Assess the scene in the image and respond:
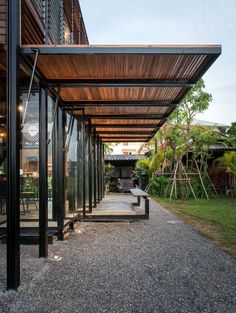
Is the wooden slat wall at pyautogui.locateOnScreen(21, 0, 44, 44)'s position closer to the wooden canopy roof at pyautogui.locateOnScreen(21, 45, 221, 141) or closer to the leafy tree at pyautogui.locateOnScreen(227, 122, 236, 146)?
the wooden canopy roof at pyautogui.locateOnScreen(21, 45, 221, 141)

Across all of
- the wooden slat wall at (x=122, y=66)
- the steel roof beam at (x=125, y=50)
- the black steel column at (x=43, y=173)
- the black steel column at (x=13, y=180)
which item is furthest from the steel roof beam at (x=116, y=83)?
the black steel column at (x=13, y=180)

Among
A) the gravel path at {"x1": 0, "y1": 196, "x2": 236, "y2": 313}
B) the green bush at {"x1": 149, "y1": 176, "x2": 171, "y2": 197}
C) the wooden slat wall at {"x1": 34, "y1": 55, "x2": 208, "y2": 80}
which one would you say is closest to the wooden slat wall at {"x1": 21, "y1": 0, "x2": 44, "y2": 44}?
the wooden slat wall at {"x1": 34, "y1": 55, "x2": 208, "y2": 80}

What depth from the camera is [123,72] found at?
4.70 metres

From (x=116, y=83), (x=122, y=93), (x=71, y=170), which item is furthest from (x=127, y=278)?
(x=71, y=170)

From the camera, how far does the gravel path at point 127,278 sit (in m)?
3.15

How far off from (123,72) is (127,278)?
2.74 meters

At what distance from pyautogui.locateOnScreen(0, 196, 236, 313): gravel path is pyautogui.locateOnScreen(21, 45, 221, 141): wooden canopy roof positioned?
2587 millimetres

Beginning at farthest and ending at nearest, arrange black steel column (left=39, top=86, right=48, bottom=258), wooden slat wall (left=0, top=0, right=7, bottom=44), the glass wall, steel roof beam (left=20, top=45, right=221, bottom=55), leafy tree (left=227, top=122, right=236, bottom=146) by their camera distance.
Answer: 1. leafy tree (left=227, top=122, right=236, bottom=146)
2. the glass wall
3. wooden slat wall (left=0, top=0, right=7, bottom=44)
4. black steel column (left=39, top=86, right=48, bottom=258)
5. steel roof beam (left=20, top=45, right=221, bottom=55)

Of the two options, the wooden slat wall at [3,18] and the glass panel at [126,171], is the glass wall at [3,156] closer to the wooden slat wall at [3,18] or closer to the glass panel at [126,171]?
the wooden slat wall at [3,18]

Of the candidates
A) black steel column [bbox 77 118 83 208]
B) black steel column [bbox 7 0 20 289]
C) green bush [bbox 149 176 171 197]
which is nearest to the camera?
black steel column [bbox 7 0 20 289]

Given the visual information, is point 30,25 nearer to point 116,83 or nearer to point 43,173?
point 116,83

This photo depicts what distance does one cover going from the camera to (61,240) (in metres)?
5.97

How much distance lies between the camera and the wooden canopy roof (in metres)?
3.89

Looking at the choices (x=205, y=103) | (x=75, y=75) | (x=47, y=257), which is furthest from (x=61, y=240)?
(x=205, y=103)
